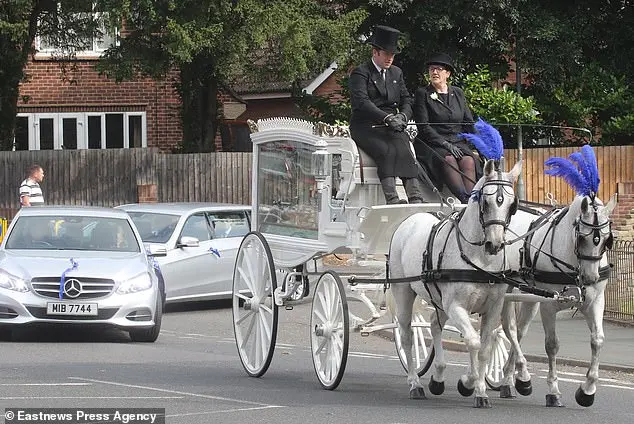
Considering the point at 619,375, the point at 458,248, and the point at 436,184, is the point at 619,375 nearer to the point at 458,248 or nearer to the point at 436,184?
the point at 436,184

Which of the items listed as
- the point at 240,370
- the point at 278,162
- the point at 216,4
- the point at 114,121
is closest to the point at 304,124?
the point at 278,162

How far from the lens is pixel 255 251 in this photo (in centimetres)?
1439

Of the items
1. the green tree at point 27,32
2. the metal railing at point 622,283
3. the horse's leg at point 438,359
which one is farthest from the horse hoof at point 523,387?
the green tree at point 27,32

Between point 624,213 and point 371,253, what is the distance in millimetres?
17829

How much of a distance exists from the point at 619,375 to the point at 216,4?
17.6 metres

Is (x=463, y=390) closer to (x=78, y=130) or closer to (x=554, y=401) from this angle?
(x=554, y=401)

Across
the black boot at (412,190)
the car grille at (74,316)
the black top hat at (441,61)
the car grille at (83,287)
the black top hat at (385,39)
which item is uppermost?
the black top hat at (385,39)

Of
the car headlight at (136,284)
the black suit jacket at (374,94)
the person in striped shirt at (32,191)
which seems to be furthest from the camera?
the person in striped shirt at (32,191)

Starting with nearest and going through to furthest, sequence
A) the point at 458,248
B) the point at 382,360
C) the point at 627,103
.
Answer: the point at 458,248
the point at 382,360
the point at 627,103

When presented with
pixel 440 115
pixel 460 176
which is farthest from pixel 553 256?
pixel 440 115

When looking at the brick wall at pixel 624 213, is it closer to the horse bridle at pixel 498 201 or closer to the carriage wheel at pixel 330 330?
the carriage wheel at pixel 330 330

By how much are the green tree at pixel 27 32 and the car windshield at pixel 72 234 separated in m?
14.1

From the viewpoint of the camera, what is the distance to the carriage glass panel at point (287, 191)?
14.0 metres
